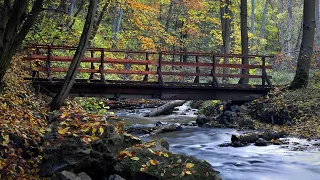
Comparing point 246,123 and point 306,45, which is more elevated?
point 306,45

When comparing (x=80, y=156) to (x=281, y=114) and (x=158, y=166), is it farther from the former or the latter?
(x=281, y=114)

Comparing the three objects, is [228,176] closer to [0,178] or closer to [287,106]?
[0,178]

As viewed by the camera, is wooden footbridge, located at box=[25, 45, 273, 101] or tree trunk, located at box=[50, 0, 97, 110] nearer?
tree trunk, located at box=[50, 0, 97, 110]

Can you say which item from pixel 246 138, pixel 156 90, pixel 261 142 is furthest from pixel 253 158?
pixel 156 90

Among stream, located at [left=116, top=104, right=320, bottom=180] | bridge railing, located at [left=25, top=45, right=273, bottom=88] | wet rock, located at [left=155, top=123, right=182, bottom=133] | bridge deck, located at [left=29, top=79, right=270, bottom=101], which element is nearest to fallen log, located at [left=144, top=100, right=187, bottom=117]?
bridge railing, located at [left=25, top=45, right=273, bottom=88]

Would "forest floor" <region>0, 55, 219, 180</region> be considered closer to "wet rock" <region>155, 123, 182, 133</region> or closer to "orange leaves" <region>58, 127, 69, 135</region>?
"orange leaves" <region>58, 127, 69, 135</region>

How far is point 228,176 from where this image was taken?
8.70 metres

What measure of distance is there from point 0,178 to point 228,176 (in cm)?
514

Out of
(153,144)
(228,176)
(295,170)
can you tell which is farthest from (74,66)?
(295,170)

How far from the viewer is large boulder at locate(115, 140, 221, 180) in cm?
631

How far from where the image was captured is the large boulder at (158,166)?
248 inches

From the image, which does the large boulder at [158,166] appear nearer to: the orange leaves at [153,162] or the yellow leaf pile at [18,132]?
the orange leaves at [153,162]

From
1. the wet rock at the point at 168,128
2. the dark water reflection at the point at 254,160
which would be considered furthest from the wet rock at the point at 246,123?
the wet rock at the point at 168,128

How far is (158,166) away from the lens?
6480 mm
